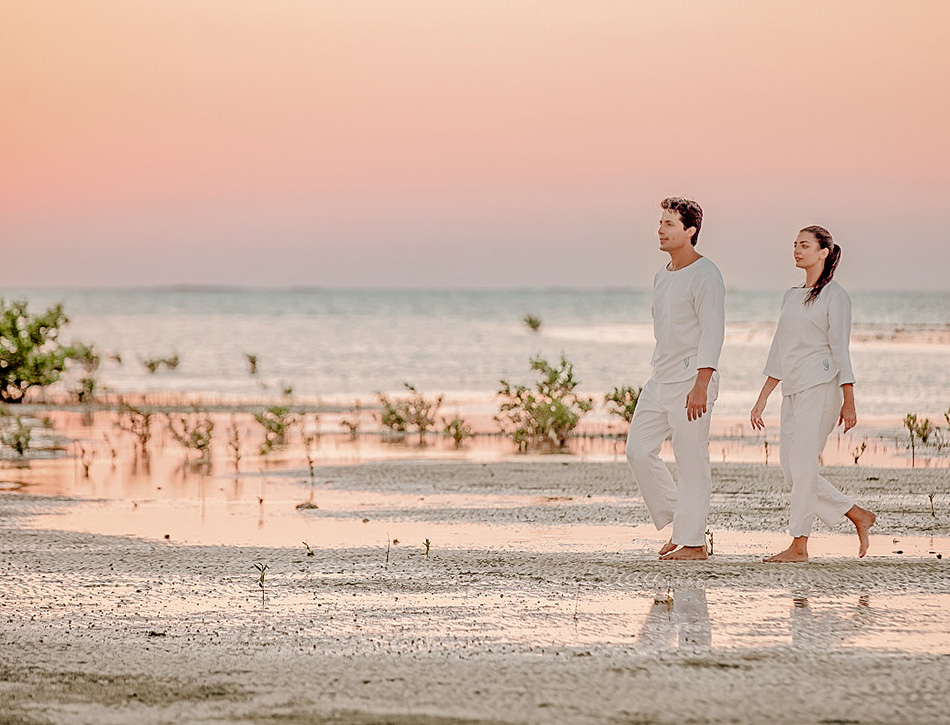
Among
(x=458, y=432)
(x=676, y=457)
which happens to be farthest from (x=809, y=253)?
(x=458, y=432)

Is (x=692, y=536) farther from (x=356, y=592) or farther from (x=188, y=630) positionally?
(x=188, y=630)

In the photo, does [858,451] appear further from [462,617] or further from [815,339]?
[462,617]

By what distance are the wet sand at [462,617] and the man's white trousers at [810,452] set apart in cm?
32

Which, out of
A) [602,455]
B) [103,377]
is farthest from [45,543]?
[103,377]

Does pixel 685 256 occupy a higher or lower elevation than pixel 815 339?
higher

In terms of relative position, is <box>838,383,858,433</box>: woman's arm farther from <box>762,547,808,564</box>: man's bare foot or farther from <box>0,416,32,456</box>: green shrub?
<box>0,416,32,456</box>: green shrub

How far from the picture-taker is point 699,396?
7.47 metres

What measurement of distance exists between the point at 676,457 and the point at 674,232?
4.29 feet

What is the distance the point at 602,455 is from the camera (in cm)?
1421

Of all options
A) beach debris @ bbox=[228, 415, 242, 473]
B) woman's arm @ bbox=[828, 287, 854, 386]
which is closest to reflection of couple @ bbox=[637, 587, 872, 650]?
woman's arm @ bbox=[828, 287, 854, 386]

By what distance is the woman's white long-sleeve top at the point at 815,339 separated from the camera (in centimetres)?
762

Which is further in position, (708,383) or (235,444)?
(235,444)

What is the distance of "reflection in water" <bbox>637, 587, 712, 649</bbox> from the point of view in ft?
19.0

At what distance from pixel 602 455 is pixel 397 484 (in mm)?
3298
